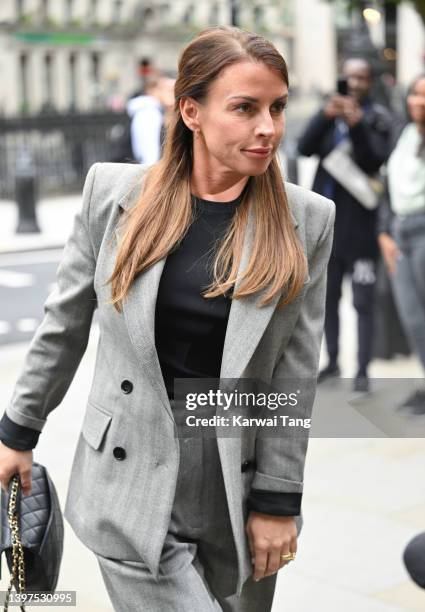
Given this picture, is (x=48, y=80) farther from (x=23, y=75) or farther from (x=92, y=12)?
(x=92, y=12)

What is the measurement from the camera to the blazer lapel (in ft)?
9.24

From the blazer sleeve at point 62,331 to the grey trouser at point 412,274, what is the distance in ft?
13.8

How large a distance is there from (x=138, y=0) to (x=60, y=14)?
17.2ft

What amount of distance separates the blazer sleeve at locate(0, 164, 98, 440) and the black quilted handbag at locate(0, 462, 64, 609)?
0.16m

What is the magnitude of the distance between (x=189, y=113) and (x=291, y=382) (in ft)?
2.18

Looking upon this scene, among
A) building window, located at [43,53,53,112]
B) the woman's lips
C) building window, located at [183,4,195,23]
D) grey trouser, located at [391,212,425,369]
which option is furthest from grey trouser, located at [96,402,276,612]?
building window, located at [183,4,195,23]

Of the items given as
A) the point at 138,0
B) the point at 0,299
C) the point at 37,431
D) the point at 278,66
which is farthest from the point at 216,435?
the point at 138,0

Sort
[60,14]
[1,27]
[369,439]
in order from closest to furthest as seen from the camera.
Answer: [369,439], [1,27], [60,14]

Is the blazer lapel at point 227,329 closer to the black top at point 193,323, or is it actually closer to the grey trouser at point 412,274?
the black top at point 193,323

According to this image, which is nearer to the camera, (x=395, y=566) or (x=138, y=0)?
(x=395, y=566)

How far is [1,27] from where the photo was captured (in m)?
48.7

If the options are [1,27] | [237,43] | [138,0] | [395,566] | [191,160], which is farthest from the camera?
[138,0]

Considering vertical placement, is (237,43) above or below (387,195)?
above

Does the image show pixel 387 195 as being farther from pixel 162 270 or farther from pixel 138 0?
pixel 138 0
